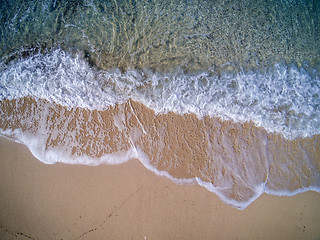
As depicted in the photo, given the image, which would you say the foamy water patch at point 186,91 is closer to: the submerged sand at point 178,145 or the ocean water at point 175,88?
the ocean water at point 175,88

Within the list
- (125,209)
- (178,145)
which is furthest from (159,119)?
(125,209)

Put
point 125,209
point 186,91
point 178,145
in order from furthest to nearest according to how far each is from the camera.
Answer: point 186,91, point 178,145, point 125,209

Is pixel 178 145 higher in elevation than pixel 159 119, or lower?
lower

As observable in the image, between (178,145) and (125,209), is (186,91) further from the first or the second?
(125,209)

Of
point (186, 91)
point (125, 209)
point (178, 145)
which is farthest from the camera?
point (186, 91)

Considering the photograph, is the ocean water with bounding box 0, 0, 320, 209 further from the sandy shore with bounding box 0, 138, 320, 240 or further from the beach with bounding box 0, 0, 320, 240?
the sandy shore with bounding box 0, 138, 320, 240

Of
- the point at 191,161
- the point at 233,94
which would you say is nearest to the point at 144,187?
the point at 191,161

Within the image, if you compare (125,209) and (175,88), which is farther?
(175,88)

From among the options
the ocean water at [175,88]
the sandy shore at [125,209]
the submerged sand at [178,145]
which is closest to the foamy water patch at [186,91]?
the ocean water at [175,88]

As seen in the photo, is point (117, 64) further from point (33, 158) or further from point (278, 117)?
point (278, 117)
